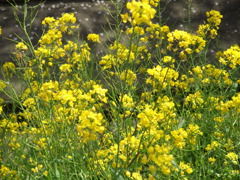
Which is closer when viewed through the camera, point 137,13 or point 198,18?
point 137,13

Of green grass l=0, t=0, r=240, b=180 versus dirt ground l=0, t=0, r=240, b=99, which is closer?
green grass l=0, t=0, r=240, b=180

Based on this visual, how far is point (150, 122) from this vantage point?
159cm

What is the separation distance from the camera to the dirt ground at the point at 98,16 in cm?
438

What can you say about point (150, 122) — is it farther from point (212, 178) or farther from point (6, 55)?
point (6, 55)

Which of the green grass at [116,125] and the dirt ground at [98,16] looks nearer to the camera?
the green grass at [116,125]

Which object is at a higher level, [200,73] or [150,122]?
[150,122]

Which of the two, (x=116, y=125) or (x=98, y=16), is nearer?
(x=116, y=125)

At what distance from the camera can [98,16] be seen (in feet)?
15.1

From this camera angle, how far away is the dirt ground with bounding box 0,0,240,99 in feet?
14.4

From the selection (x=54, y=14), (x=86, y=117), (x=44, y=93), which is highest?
(x=86, y=117)

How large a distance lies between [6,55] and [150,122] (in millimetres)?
2978

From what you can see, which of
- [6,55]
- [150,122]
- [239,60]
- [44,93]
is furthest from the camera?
[6,55]

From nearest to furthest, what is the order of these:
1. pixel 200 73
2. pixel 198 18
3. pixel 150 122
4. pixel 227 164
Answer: pixel 150 122 → pixel 227 164 → pixel 200 73 → pixel 198 18

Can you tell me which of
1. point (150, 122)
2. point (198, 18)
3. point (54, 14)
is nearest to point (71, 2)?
point (54, 14)
